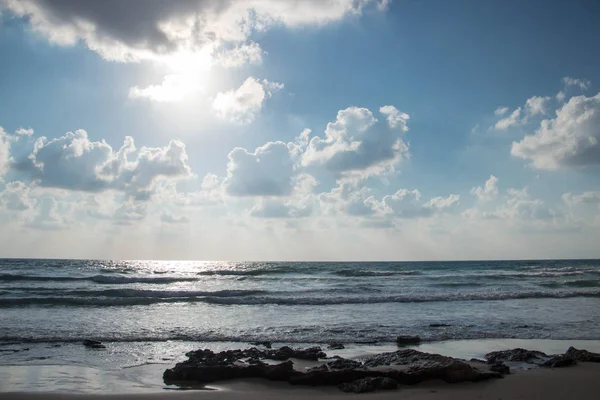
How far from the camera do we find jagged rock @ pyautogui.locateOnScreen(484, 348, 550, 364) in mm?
10117

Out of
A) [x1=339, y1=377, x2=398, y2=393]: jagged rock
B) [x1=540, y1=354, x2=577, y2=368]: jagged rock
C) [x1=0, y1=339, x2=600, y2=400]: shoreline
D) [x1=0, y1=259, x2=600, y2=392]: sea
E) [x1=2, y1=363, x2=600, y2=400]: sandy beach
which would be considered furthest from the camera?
[x1=0, y1=259, x2=600, y2=392]: sea

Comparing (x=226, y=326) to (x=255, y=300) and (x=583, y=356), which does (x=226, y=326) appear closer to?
(x=255, y=300)

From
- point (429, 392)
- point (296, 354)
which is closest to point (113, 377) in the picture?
point (296, 354)

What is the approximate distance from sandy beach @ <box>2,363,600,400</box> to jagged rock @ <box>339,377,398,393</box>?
0.15 metres

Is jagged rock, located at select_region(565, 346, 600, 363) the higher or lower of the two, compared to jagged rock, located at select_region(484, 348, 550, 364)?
higher

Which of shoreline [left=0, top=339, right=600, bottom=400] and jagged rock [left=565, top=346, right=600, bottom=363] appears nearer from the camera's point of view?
shoreline [left=0, top=339, right=600, bottom=400]

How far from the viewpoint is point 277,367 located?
863 centimetres

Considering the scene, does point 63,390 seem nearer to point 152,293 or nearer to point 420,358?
point 420,358

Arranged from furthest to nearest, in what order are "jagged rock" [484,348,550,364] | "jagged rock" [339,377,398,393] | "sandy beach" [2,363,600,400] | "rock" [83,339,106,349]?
"rock" [83,339,106,349], "jagged rock" [484,348,550,364], "jagged rock" [339,377,398,393], "sandy beach" [2,363,600,400]

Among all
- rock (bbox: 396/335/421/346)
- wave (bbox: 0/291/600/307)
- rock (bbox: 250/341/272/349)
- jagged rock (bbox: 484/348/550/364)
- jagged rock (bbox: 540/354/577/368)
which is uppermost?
jagged rock (bbox: 540/354/577/368)

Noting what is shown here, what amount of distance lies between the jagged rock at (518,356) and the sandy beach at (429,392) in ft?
4.83

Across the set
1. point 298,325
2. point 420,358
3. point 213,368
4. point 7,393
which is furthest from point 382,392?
point 298,325

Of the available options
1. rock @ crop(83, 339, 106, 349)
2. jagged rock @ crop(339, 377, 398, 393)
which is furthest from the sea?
jagged rock @ crop(339, 377, 398, 393)

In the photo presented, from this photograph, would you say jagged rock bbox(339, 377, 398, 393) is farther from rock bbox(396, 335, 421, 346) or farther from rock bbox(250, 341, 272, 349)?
rock bbox(396, 335, 421, 346)
